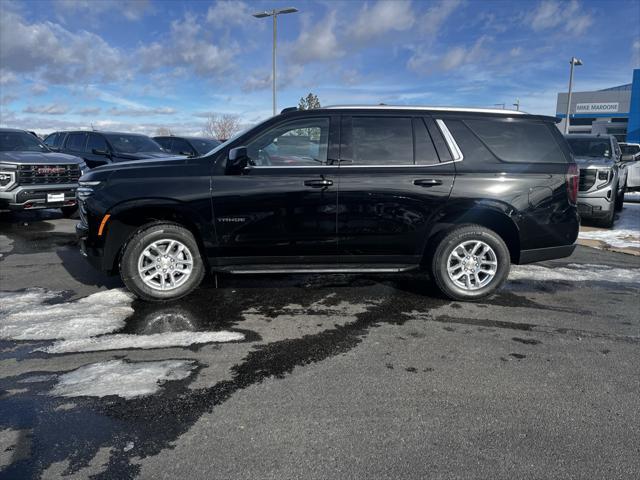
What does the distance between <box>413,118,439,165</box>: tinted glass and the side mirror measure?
169 centimetres

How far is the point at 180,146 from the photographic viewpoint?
47.3ft

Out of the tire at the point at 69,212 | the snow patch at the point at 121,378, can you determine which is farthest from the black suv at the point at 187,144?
the snow patch at the point at 121,378

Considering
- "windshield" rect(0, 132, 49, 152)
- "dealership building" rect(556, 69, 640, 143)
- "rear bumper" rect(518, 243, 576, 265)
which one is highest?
"dealership building" rect(556, 69, 640, 143)

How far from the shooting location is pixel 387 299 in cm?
487

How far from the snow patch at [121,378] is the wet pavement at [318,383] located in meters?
0.01

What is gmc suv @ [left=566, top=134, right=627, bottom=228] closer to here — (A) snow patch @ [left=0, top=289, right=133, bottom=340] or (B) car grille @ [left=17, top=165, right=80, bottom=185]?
(A) snow patch @ [left=0, top=289, right=133, bottom=340]

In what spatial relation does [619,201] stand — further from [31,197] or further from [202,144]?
[31,197]

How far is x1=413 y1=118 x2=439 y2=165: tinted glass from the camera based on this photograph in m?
4.63

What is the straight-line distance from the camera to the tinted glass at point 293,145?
14.9 feet

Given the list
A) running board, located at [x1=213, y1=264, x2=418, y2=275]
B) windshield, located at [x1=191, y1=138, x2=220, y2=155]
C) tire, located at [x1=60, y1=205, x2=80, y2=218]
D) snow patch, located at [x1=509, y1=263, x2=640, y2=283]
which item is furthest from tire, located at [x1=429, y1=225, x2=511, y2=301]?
windshield, located at [x1=191, y1=138, x2=220, y2=155]

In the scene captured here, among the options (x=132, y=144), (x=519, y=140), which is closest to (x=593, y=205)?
(x=519, y=140)

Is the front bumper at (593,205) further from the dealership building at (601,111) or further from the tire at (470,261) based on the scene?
the dealership building at (601,111)

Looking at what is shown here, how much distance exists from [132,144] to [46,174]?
9.63 ft

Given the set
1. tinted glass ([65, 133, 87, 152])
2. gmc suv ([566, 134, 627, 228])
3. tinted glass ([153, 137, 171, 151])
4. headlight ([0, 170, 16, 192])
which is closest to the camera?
headlight ([0, 170, 16, 192])
